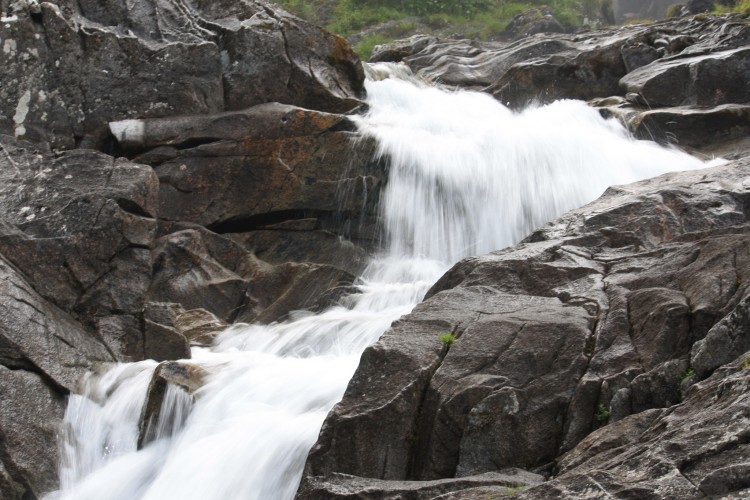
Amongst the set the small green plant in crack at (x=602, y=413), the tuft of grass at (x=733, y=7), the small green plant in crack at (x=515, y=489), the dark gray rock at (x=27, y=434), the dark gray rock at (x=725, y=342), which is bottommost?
the dark gray rock at (x=27, y=434)

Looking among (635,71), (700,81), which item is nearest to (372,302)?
(700,81)

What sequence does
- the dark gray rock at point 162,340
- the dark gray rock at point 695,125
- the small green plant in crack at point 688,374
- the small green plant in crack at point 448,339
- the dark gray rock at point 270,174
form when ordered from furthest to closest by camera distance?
the dark gray rock at point 695,125
the dark gray rock at point 270,174
the dark gray rock at point 162,340
the small green plant in crack at point 448,339
the small green plant in crack at point 688,374

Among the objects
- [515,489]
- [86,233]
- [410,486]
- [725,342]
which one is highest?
[86,233]

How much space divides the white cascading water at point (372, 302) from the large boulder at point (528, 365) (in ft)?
3.24

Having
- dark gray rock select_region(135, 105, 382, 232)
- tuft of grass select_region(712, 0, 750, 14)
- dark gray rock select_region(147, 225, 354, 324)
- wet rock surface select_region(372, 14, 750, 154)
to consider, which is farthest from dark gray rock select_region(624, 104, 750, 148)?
A: dark gray rock select_region(147, 225, 354, 324)

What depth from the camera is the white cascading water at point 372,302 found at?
7648 mm

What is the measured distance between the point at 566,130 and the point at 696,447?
465 inches

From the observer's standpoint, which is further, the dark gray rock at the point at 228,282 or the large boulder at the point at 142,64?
the large boulder at the point at 142,64

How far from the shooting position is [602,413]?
606cm

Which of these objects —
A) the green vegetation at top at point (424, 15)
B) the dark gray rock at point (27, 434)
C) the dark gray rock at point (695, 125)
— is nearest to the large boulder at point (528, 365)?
the dark gray rock at point (27, 434)

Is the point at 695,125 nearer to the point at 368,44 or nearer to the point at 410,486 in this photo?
the point at 410,486

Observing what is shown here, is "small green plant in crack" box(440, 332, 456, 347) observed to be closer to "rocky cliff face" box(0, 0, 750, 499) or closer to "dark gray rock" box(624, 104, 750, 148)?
"rocky cliff face" box(0, 0, 750, 499)

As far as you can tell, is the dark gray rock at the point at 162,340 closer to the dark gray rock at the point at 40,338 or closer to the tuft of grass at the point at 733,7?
the dark gray rock at the point at 40,338

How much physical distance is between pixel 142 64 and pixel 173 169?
190 cm
